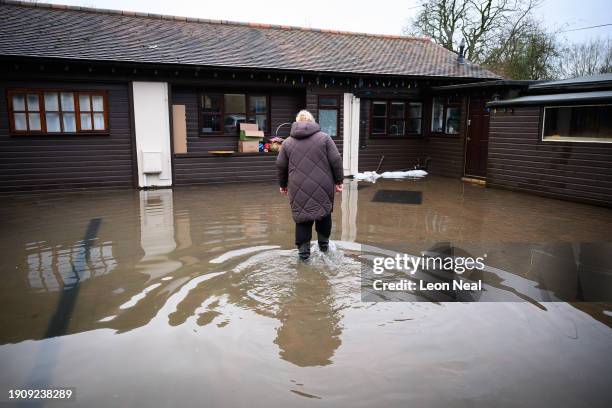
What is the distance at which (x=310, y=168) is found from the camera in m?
5.04

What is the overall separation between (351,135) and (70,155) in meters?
7.62

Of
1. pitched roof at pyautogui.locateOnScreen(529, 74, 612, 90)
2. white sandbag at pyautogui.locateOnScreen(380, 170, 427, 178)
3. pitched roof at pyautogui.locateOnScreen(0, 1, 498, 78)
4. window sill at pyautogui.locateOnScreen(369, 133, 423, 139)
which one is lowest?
white sandbag at pyautogui.locateOnScreen(380, 170, 427, 178)

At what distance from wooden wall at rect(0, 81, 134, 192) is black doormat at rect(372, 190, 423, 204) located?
611 centimetres

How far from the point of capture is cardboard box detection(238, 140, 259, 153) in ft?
42.7

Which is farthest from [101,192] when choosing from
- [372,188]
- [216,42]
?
[372,188]

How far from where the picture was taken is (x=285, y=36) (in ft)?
50.9

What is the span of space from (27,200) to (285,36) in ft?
30.4

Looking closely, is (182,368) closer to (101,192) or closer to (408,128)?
(101,192)

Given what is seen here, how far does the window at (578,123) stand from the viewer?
9.48 m

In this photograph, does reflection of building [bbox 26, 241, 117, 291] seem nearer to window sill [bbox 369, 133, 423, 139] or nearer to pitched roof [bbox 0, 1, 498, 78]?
pitched roof [bbox 0, 1, 498, 78]

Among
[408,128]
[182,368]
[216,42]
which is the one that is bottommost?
[182,368]

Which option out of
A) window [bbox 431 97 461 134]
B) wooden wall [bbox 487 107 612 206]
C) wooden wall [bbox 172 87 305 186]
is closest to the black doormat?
wooden wall [bbox 487 107 612 206]

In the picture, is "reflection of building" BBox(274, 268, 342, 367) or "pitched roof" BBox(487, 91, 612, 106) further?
"pitched roof" BBox(487, 91, 612, 106)

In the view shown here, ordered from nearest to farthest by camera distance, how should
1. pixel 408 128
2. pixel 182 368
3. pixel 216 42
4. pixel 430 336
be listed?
pixel 182 368
pixel 430 336
pixel 216 42
pixel 408 128
